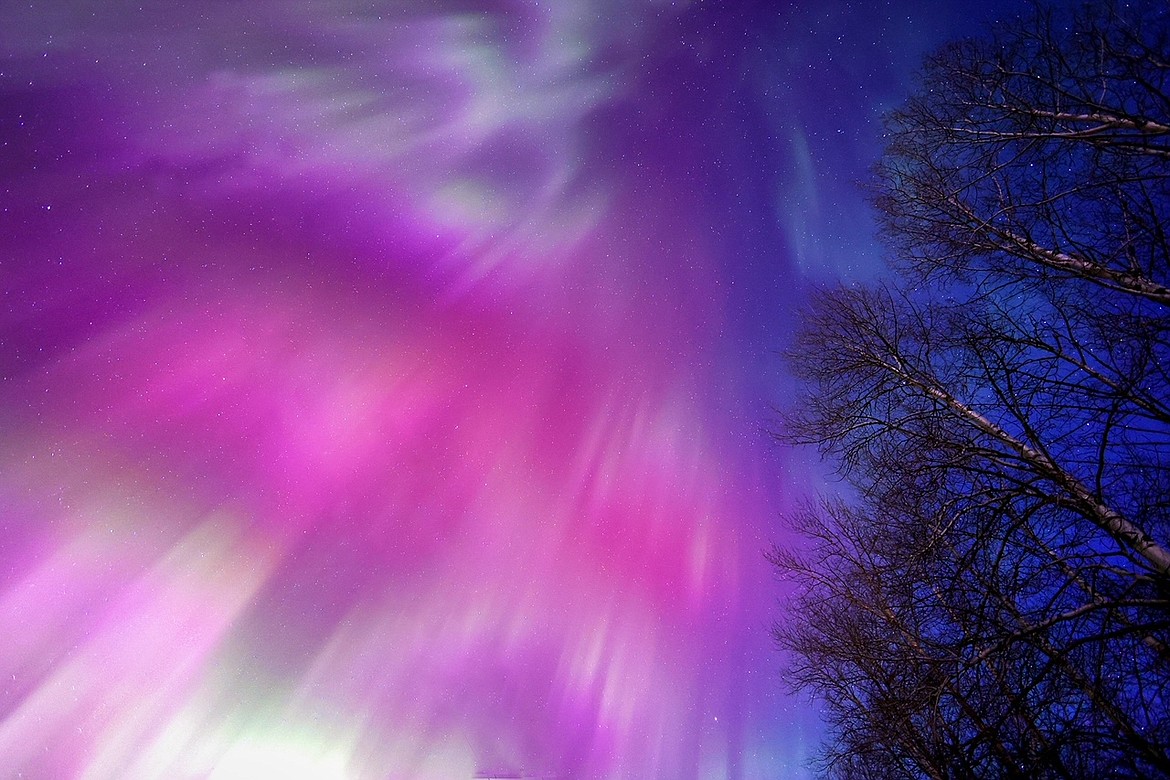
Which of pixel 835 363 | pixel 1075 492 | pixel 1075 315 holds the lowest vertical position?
pixel 1075 492

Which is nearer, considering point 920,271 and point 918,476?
point 918,476

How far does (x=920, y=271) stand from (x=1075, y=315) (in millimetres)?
1813

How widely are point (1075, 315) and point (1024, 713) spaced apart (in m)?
2.66

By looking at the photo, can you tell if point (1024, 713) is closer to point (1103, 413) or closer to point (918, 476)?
point (918, 476)

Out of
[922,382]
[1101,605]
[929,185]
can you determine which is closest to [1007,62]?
[929,185]

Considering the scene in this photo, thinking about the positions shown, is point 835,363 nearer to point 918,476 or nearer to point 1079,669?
point 918,476

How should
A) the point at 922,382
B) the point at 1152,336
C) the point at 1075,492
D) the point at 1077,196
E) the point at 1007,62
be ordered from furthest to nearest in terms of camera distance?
the point at 922,382, the point at 1007,62, the point at 1077,196, the point at 1075,492, the point at 1152,336

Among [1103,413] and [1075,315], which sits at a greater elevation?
[1075,315]

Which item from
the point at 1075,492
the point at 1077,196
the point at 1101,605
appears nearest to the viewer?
the point at 1101,605

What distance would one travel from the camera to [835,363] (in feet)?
20.4

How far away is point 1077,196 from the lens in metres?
4.20

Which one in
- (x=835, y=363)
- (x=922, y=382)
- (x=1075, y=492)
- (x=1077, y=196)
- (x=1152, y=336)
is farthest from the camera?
(x=835, y=363)

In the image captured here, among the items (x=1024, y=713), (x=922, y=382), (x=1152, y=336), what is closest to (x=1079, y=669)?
(x=1024, y=713)

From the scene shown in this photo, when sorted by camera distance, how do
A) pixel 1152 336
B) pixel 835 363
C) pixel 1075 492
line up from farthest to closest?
pixel 835 363, pixel 1075 492, pixel 1152 336
